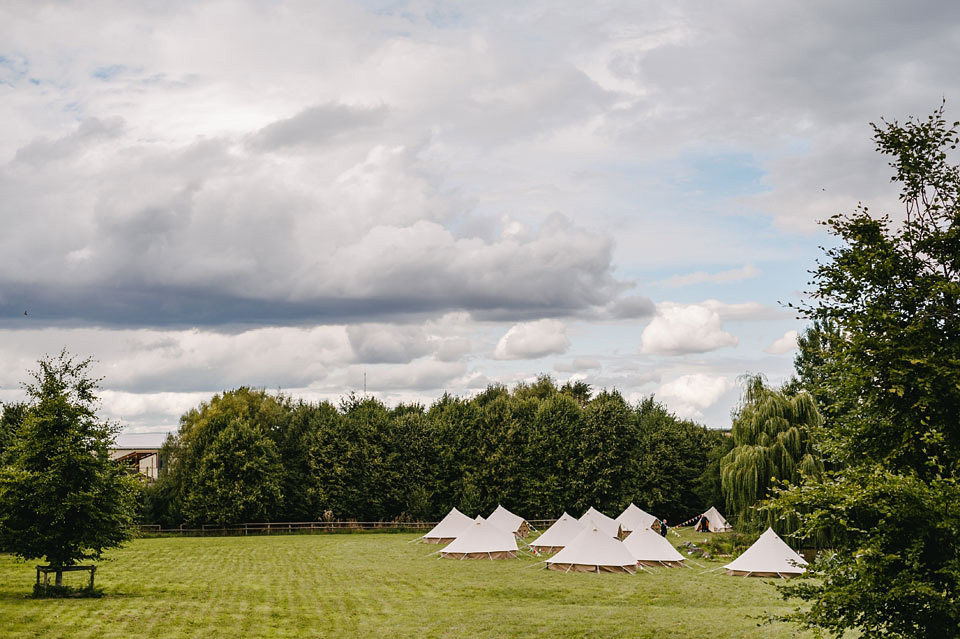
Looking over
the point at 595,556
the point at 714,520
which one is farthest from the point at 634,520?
the point at 595,556

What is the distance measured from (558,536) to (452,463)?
17.3 meters

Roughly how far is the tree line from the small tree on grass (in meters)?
30.4

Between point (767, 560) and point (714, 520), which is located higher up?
point (767, 560)

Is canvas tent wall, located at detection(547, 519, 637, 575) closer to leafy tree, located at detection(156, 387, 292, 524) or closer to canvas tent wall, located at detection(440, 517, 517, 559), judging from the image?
canvas tent wall, located at detection(440, 517, 517, 559)

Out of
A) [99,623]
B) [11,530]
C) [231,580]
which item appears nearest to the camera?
[99,623]

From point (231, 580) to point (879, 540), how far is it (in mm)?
23222

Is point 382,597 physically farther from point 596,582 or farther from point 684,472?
point 684,472

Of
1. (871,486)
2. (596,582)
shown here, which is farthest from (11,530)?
(871,486)

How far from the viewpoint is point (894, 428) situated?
10.7 m

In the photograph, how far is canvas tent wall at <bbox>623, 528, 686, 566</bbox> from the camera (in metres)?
33.6

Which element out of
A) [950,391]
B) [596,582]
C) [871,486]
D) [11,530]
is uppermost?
[950,391]

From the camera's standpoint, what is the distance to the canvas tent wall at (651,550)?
3362 cm

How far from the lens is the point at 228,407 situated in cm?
6228

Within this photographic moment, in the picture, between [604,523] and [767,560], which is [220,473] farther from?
[767,560]
